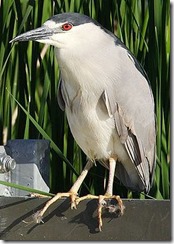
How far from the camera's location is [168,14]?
8.87 ft

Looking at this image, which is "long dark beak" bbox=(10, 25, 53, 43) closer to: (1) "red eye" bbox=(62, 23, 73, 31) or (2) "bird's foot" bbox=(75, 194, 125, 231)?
(1) "red eye" bbox=(62, 23, 73, 31)

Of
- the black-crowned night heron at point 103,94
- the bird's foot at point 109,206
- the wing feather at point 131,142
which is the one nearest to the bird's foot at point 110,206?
the bird's foot at point 109,206

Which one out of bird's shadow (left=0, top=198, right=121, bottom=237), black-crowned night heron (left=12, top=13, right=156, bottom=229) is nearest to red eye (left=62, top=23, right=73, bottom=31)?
black-crowned night heron (left=12, top=13, right=156, bottom=229)

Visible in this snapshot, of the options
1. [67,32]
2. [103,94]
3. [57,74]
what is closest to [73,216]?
[103,94]

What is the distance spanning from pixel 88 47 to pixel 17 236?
640mm

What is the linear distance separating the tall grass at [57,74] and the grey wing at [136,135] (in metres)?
0.18

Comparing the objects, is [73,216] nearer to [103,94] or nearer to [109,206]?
[109,206]

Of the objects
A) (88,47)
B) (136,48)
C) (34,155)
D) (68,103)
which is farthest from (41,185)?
(136,48)

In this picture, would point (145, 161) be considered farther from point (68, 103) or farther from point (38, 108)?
point (38, 108)

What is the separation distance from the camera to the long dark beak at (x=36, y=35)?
2268 millimetres

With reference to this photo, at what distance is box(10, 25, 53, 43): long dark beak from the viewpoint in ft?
7.44

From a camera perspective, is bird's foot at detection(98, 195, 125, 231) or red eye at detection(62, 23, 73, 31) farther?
red eye at detection(62, 23, 73, 31)

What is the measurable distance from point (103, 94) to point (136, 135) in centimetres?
19

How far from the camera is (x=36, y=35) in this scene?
2.28m
